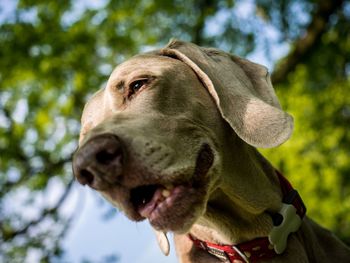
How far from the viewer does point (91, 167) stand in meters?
2.06

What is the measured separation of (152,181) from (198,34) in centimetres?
810

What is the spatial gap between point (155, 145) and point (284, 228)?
95cm

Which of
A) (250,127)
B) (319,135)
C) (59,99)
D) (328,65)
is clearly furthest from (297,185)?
(250,127)

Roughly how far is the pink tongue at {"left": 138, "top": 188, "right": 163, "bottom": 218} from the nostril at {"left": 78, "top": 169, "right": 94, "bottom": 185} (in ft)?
0.79

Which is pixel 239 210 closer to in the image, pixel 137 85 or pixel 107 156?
pixel 137 85

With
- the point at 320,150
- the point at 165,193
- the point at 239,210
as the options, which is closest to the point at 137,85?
the point at 165,193

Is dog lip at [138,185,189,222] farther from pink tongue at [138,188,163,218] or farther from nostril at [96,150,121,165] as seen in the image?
nostril at [96,150,121,165]

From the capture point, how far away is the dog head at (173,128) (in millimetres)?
2129

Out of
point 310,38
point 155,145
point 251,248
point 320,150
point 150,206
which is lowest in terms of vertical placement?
point 320,150

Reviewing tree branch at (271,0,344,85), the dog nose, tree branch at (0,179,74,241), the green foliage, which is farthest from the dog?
the green foliage

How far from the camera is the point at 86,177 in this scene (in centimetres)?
213

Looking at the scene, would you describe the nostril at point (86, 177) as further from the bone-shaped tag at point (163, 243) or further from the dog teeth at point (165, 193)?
the bone-shaped tag at point (163, 243)

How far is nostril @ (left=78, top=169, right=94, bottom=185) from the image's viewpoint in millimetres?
2107

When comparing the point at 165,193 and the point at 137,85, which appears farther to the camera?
the point at 137,85
